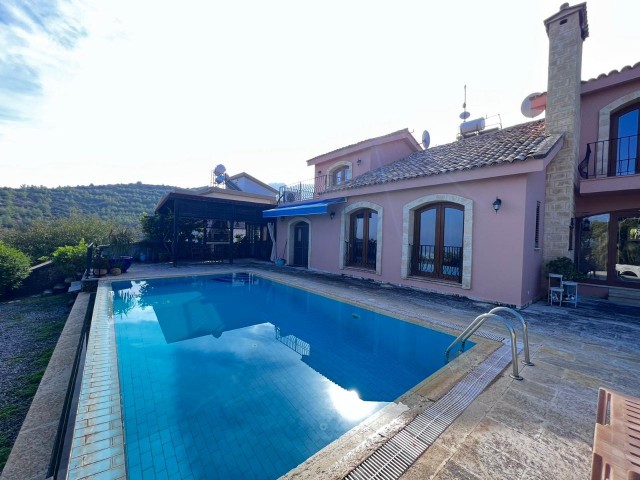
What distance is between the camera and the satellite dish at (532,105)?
17045 millimetres

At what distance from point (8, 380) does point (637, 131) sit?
84.5 feet

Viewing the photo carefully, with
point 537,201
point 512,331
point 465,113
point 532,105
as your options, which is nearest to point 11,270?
point 512,331

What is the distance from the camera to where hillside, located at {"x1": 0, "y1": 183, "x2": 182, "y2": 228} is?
174 ft

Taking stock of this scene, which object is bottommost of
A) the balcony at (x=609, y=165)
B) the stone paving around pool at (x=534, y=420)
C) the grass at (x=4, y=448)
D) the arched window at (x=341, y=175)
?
the grass at (x=4, y=448)

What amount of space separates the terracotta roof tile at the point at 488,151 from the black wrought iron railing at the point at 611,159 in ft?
8.43

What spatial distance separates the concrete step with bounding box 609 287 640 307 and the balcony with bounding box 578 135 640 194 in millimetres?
4875

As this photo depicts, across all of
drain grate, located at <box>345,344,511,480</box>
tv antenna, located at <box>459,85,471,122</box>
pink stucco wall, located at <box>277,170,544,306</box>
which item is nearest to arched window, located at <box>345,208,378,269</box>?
pink stucco wall, located at <box>277,170,544,306</box>

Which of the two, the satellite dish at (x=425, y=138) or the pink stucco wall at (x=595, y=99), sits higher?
the satellite dish at (x=425, y=138)

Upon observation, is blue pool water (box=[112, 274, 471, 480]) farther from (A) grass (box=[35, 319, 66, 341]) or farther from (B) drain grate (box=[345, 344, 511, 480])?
(A) grass (box=[35, 319, 66, 341])

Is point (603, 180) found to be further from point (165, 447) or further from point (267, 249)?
point (267, 249)

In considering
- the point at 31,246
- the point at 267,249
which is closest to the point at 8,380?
the point at 267,249

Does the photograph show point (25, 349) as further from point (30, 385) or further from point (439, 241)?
point (439, 241)

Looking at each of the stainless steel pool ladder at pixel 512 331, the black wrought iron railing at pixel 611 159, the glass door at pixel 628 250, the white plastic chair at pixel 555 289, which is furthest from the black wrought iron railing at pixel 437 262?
the glass door at pixel 628 250

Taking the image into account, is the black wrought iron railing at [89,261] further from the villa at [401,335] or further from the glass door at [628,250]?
the glass door at [628,250]
